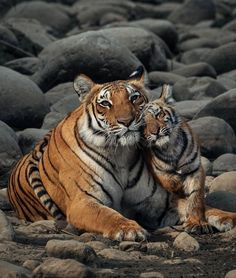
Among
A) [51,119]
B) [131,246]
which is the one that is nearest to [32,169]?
[131,246]

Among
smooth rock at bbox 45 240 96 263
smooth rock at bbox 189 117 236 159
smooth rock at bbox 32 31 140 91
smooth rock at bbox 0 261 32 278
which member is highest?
smooth rock at bbox 0 261 32 278

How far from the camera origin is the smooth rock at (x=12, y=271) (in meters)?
6.43

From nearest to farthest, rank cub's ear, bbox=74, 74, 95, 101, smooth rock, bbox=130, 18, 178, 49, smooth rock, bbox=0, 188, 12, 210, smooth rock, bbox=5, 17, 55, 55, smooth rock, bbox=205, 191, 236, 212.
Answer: cub's ear, bbox=74, 74, 95, 101
smooth rock, bbox=205, 191, 236, 212
smooth rock, bbox=0, 188, 12, 210
smooth rock, bbox=5, 17, 55, 55
smooth rock, bbox=130, 18, 178, 49

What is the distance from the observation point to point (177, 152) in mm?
8750

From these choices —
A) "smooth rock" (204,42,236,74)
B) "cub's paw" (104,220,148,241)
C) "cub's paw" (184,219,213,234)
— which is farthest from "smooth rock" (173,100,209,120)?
"cub's paw" (104,220,148,241)

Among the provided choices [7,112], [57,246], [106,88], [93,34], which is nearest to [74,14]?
[93,34]

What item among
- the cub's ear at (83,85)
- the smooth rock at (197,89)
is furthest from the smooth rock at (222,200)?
the smooth rock at (197,89)

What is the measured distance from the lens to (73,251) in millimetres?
7035

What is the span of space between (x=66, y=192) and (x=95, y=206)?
444mm

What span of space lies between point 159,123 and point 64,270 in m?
2.51

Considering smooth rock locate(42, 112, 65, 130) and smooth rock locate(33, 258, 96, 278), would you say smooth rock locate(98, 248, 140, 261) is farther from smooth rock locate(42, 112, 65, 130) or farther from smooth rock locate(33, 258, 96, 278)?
smooth rock locate(42, 112, 65, 130)

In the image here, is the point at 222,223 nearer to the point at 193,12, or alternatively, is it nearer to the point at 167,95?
the point at 167,95

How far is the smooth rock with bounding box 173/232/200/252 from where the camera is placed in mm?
7902

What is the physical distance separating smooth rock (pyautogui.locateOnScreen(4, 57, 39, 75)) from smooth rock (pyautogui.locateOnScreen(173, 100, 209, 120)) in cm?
407
